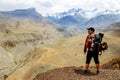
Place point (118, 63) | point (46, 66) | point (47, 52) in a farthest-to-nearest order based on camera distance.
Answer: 1. point (47, 52)
2. point (46, 66)
3. point (118, 63)

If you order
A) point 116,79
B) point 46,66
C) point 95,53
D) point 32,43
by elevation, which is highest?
point 95,53

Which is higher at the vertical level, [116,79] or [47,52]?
[116,79]

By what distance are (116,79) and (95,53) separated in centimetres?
245

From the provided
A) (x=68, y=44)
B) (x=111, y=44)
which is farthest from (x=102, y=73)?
(x=68, y=44)

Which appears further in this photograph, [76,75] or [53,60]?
[53,60]

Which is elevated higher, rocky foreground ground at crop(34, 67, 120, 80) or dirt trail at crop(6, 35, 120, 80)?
rocky foreground ground at crop(34, 67, 120, 80)

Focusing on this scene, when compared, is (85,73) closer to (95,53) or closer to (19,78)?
(95,53)

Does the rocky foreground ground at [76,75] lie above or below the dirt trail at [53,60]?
above

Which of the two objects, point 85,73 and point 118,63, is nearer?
point 85,73

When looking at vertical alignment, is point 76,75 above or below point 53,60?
above

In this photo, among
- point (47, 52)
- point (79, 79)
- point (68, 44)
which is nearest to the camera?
point (79, 79)

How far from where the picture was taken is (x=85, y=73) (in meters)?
24.6

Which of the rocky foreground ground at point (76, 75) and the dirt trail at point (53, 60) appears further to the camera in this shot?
the dirt trail at point (53, 60)

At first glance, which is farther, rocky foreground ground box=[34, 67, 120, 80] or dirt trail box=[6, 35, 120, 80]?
dirt trail box=[6, 35, 120, 80]
